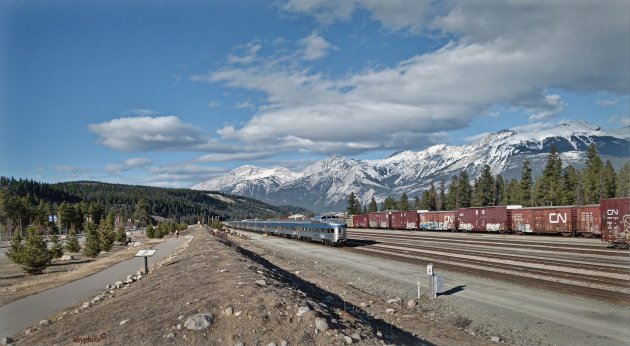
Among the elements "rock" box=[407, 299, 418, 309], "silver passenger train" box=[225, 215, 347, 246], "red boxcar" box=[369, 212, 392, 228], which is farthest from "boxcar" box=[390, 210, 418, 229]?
"rock" box=[407, 299, 418, 309]

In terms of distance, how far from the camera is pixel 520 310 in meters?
17.1

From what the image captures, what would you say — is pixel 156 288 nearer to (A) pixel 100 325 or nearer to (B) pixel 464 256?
(A) pixel 100 325

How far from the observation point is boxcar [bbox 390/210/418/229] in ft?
288

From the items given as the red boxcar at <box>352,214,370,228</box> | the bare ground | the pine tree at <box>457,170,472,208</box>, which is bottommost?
the red boxcar at <box>352,214,370,228</box>

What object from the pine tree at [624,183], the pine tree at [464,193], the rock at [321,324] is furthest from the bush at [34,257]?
the pine tree at [464,193]

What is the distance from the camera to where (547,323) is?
49.9ft

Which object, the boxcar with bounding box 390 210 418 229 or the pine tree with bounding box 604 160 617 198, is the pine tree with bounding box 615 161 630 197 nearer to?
the pine tree with bounding box 604 160 617 198

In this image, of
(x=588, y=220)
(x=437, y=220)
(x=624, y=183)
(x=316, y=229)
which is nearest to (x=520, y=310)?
(x=588, y=220)

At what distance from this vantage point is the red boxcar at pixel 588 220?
157 ft

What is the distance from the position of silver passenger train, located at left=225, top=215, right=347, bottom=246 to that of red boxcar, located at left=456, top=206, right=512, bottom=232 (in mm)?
21056

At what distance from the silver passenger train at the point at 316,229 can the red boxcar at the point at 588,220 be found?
25482 millimetres

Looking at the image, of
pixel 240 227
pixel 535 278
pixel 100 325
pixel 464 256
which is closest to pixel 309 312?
pixel 100 325

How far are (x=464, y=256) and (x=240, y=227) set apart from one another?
414 feet

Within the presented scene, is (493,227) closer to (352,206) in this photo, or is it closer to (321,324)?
(321,324)
